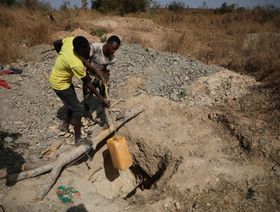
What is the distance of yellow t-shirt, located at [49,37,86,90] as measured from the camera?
3473 millimetres

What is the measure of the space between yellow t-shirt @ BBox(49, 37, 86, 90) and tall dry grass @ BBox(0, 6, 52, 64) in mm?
3413

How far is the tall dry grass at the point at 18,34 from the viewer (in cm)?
676

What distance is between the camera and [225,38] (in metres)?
8.83

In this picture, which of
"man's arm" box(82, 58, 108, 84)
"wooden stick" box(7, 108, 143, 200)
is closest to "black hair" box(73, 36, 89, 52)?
"man's arm" box(82, 58, 108, 84)

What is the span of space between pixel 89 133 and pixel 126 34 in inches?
231

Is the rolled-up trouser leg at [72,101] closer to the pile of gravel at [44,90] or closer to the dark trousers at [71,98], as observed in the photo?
the dark trousers at [71,98]

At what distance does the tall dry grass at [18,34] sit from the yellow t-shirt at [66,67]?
11.2 ft

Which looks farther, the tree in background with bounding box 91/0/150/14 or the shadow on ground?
the tree in background with bounding box 91/0/150/14

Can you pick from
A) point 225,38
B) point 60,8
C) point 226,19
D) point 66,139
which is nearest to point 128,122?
point 66,139

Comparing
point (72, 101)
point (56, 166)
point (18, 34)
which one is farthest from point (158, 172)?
point (18, 34)

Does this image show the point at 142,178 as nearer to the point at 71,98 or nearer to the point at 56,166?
the point at 56,166

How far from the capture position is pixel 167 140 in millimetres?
4324

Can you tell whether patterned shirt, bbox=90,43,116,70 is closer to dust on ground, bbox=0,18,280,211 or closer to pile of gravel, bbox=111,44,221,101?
dust on ground, bbox=0,18,280,211

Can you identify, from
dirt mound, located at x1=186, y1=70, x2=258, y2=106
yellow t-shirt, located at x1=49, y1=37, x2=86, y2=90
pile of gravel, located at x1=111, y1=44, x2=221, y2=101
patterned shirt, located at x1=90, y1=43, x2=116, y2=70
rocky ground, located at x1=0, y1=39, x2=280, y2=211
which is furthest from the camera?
pile of gravel, located at x1=111, y1=44, x2=221, y2=101
